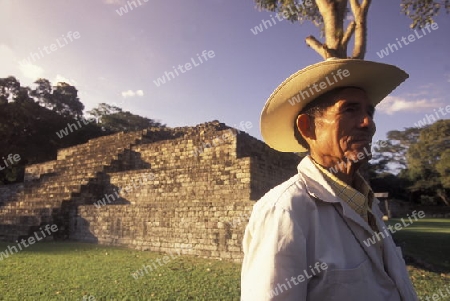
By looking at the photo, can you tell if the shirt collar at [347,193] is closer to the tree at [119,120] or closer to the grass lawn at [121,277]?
the grass lawn at [121,277]

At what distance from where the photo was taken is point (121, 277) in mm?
6062

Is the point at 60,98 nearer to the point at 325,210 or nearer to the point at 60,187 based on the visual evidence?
the point at 60,187

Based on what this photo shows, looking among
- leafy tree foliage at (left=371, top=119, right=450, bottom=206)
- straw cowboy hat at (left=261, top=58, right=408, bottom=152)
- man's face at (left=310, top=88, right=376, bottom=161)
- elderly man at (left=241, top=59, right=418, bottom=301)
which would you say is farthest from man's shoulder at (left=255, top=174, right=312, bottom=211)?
leafy tree foliage at (left=371, top=119, right=450, bottom=206)

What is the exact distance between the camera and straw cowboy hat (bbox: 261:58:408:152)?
67.3 inches

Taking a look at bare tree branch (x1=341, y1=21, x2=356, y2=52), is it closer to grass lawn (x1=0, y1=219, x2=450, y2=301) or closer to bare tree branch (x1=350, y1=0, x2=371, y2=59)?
bare tree branch (x1=350, y1=0, x2=371, y2=59)

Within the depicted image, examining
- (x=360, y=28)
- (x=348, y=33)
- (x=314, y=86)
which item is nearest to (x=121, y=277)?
(x=314, y=86)

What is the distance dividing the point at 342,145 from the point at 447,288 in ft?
19.0

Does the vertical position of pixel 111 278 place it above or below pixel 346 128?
below

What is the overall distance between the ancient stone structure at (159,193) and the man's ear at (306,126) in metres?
5.96

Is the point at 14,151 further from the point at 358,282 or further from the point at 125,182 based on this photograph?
the point at 358,282

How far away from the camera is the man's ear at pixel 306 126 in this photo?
68.9 inches

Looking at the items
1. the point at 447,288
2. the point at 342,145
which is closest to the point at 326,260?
the point at 342,145

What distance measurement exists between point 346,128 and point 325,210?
497mm

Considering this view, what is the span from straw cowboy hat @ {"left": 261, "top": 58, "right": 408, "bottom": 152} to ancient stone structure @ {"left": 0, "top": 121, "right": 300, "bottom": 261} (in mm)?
5734
